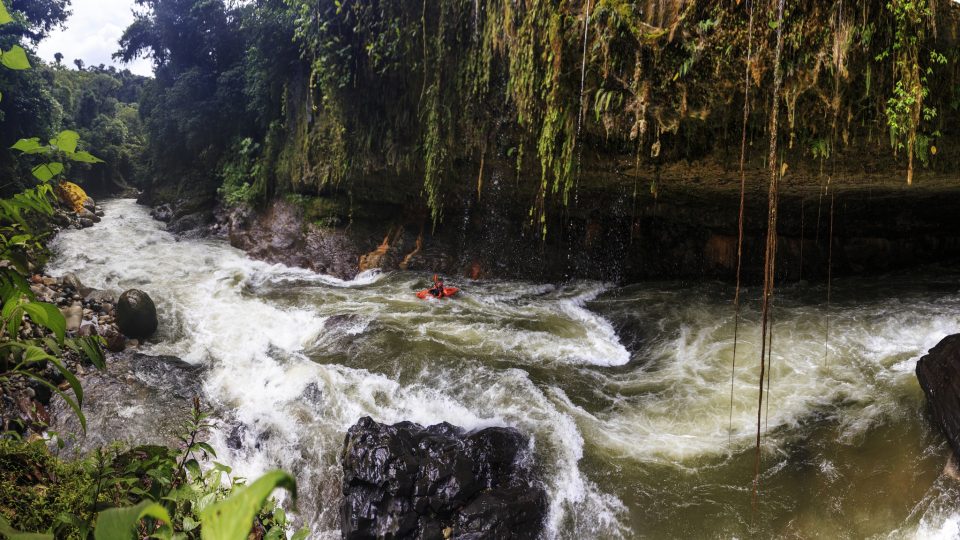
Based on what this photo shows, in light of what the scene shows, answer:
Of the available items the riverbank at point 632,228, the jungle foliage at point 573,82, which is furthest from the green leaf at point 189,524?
the riverbank at point 632,228

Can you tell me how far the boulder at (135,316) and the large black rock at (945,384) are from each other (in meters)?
9.25

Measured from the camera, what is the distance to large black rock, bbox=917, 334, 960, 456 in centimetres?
395

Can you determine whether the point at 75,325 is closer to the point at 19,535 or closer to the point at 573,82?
the point at 573,82

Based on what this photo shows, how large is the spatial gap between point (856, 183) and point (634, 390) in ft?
14.9

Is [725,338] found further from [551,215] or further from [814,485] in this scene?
[551,215]

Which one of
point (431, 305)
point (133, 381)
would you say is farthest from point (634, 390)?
point (133, 381)

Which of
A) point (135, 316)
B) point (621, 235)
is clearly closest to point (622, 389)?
point (621, 235)

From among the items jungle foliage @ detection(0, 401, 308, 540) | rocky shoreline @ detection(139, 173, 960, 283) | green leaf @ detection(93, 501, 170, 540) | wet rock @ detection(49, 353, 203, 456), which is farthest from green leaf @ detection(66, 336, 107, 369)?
rocky shoreline @ detection(139, 173, 960, 283)

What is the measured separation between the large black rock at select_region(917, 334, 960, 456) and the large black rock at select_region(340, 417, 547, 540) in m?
3.30

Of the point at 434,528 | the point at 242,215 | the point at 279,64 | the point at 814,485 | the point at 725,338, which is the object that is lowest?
the point at 434,528

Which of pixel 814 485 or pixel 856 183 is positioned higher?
pixel 856 183

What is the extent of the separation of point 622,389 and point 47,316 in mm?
5273

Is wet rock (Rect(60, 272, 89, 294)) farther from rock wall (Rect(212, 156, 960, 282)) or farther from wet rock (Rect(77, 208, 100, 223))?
wet rock (Rect(77, 208, 100, 223))

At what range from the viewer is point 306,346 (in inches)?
266
